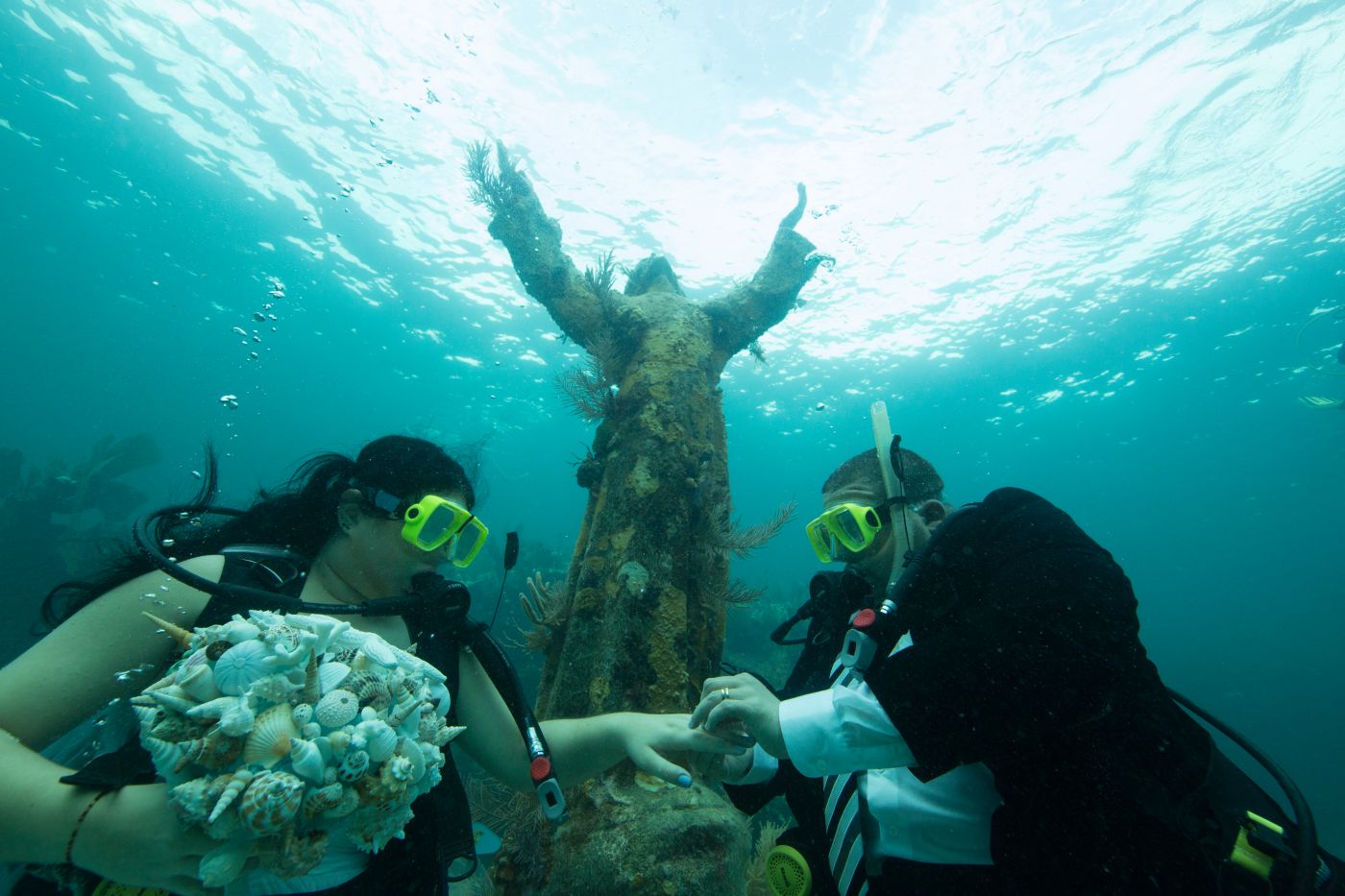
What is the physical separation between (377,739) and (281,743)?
20 cm

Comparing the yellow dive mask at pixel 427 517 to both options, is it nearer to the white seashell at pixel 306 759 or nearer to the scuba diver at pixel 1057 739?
the white seashell at pixel 306 759

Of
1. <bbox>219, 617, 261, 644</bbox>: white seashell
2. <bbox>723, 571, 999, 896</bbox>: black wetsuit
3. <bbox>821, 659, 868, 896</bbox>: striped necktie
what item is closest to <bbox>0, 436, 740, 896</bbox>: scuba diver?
<bbox>219, 617, 261, 644</bbox>: white seashell

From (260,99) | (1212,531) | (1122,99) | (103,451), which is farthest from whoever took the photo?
(1212,531)

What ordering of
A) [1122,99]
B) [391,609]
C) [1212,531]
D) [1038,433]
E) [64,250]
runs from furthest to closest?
1. [1212,531]
2. [1038,433]
3. [64,250]
4. [1122,99]
5. [391,609]

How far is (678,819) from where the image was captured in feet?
7.80

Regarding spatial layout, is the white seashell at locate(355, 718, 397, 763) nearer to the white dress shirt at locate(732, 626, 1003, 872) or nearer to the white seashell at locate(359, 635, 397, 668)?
the white seashell at locate(359, 635, 397, 668)

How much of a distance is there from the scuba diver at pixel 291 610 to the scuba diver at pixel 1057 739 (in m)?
0.62

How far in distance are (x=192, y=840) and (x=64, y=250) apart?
160 feet

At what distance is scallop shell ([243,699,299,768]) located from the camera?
44.3 inches

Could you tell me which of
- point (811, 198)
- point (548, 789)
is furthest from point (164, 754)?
point (811, 198)

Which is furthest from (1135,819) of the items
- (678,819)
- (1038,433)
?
(1038,433)

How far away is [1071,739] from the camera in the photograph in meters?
1.53

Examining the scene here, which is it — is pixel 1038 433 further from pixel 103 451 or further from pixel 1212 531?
pixel 103 451

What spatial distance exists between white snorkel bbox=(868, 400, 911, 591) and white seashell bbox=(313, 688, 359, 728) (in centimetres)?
246
